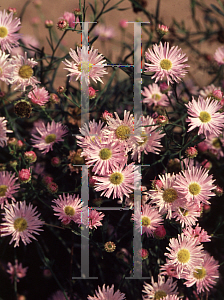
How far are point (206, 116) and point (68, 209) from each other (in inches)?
16.5

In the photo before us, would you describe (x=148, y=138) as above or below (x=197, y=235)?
above

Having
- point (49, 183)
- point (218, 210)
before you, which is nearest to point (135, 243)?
point (49, 183)

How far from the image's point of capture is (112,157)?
70 centimetres

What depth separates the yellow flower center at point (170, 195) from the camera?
2.37 feet

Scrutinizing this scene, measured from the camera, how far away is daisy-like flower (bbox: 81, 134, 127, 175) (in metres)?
0.69

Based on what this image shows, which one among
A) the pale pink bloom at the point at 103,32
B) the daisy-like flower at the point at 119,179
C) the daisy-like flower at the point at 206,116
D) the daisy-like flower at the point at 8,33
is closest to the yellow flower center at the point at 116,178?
the daisy-like flower at the point at 119,179

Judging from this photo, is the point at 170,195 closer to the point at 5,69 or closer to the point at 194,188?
the point at 194,188

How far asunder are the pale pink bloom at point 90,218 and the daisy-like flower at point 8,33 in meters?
0.49

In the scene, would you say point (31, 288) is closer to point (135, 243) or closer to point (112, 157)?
point (135, 243)

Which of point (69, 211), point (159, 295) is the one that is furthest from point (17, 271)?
point (159, 295)

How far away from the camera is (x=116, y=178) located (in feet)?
2.30

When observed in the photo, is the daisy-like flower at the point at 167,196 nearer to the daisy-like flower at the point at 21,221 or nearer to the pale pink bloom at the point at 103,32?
the daisy-like flower at the point at 21,221

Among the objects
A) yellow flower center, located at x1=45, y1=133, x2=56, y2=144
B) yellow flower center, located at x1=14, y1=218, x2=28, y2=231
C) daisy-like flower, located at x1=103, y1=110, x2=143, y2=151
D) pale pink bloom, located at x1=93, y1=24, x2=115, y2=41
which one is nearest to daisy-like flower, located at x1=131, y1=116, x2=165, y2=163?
daisy-like flower, located at x1=103, y1=110, x2=143, y2=151

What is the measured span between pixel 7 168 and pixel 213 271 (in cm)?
72
